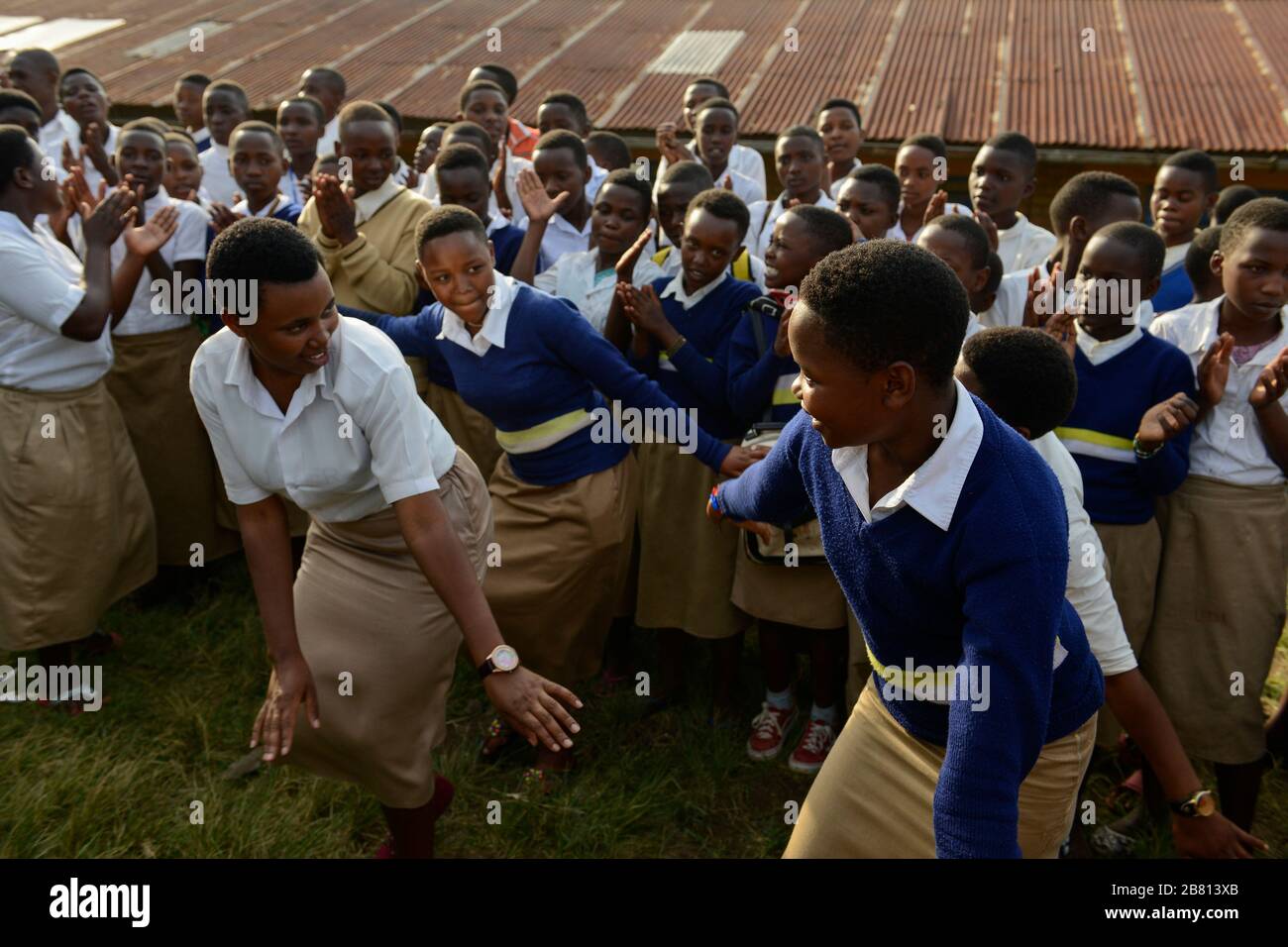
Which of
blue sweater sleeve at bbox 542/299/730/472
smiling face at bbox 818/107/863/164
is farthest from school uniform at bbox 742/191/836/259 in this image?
blue sweater sleeve at bbox 542/299/730/472

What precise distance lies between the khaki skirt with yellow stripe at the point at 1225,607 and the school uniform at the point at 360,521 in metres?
2.09

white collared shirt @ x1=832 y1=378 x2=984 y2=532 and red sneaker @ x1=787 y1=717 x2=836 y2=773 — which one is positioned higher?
white collared shirt @ x1=832 y1=378 x2=984 y2=532

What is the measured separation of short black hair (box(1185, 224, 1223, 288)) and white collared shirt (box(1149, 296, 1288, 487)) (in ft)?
1.98

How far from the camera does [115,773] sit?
3.47 metres

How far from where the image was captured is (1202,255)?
12.1 feet

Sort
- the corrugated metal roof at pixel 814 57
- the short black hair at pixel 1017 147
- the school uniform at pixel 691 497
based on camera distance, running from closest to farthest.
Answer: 1. the school uniform at pixel 691 497
2. the short black hair at pixel 1017 147
3. the corrugated metal roof at pixel 814 57

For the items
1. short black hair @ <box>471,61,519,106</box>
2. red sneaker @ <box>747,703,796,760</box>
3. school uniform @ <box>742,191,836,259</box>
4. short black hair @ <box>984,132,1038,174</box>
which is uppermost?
short black hair @ <box>984,132,1038,174</box>

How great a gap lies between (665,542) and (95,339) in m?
2.20

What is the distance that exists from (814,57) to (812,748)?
867 centimetres

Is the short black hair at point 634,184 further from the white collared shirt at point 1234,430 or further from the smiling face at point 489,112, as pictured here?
the smiling face at point 489,112

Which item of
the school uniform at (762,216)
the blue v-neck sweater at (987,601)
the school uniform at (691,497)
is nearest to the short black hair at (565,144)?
the school uniform at (762,216)

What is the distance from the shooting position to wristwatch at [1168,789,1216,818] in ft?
7.11

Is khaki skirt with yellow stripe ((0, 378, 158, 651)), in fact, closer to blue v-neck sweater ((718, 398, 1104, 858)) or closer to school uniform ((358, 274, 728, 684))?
school uniform ((358, 274, 728, 684))

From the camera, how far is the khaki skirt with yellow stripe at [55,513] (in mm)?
3846
